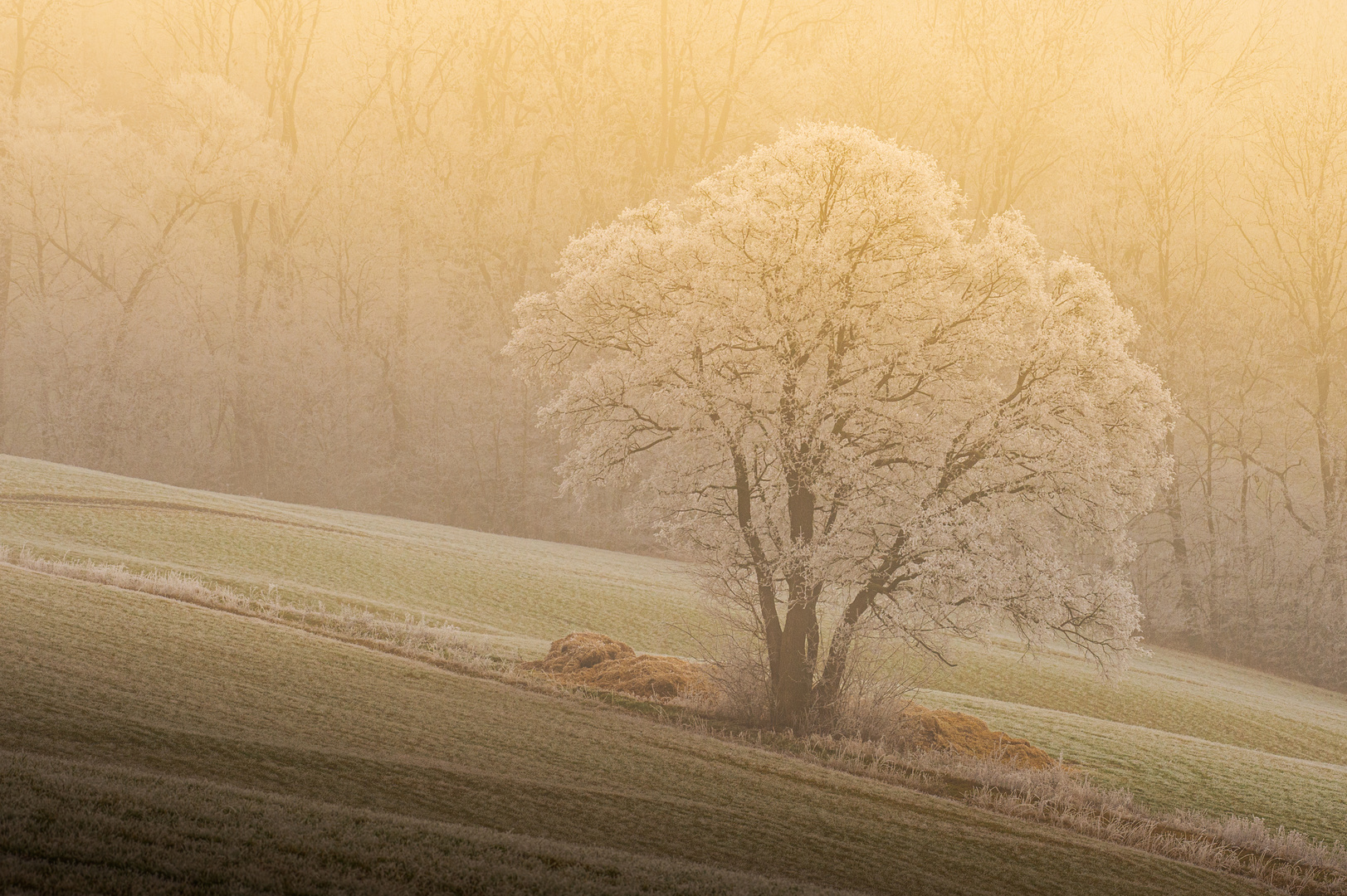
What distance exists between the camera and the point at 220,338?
64375 mm

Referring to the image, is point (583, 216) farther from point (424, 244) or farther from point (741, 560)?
point (741, 560)

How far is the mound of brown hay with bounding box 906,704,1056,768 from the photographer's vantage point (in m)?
20.4

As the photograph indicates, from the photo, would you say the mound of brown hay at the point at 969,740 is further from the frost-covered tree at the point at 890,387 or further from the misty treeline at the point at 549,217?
the misty treeline at the point at 549,217

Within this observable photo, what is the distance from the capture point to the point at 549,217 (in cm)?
6353

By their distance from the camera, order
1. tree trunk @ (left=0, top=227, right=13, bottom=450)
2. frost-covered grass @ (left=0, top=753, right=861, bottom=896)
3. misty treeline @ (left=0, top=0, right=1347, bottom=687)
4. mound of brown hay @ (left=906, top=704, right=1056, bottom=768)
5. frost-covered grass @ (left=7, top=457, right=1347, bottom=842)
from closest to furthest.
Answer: frost-covered grass @ (left=0, top=753, right=861, bottom=896) → mound of brown hay @ (left=906, top=704, right=1056, bottom=768) → frost-covered grass @ (left=7, top=457, right=1347, bottom=842) → misty treeline @ (left=0, top=0, right=1347, bottom=687) → tree trunk @ (left=0, top=227, right=13, bottom=450)

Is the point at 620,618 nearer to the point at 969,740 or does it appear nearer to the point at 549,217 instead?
the point at 969,740

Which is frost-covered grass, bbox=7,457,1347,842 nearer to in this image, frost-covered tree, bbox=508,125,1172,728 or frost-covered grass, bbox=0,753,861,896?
frost-covered tree, bbox=508,125,1172,728

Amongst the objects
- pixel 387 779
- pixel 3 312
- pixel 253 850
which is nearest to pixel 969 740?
pixel 387 779

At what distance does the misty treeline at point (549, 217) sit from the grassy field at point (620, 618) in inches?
670

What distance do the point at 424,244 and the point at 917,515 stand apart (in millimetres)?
52822

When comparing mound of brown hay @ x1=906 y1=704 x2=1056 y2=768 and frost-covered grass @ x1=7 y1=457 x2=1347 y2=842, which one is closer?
mound of brown hay @ x1=906 y1=704 x2=1056 y2=768

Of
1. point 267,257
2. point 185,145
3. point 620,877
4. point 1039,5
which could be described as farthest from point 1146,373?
point 267,257

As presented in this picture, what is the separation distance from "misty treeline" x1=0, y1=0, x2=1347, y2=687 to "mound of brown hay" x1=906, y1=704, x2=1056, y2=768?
103 feet

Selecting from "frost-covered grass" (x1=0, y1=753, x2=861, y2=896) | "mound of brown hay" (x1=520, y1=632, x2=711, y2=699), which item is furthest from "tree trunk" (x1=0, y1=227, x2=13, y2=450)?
"frost-covered grass" (x1=0, y1=753, x2=861, y2=896)
